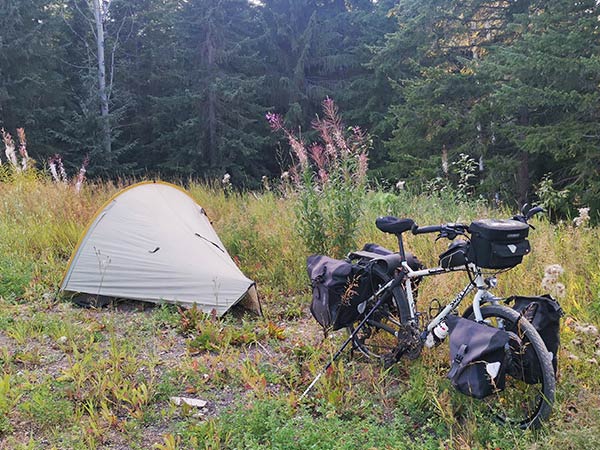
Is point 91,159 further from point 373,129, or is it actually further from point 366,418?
point 366,418

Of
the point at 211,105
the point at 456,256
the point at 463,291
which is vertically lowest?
the point at 463,291

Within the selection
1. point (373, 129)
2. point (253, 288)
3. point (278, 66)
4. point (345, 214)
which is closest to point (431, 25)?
point (373, 129)

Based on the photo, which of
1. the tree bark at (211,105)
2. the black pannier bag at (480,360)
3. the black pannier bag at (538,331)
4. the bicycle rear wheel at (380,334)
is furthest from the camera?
the tree bark at (211,105)

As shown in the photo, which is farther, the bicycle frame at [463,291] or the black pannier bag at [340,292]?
the black pannier bag at [340,292]

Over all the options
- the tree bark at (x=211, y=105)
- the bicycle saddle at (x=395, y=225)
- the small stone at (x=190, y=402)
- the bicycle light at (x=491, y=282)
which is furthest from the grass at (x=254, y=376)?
the tree bark at (x=211, y=105)

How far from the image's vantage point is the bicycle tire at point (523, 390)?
6.93 ft

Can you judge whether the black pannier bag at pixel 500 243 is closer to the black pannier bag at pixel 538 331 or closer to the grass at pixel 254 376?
the black pannier bag at pixel 538 331

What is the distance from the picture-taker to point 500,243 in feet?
7.25

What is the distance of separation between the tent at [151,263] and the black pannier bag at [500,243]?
2237 millimetres

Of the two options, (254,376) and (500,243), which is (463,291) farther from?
(254,376)

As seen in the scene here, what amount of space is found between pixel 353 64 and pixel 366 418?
15346 mm

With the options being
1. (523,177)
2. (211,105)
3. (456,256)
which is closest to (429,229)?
(456,256)

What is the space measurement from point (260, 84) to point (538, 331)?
47.8 ft

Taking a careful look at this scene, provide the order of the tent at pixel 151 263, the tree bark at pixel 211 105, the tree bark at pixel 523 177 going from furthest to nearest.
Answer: the tree bark at pixel 211 105
the tree bark at pixel 523 177
the tent at pixel 151 263
